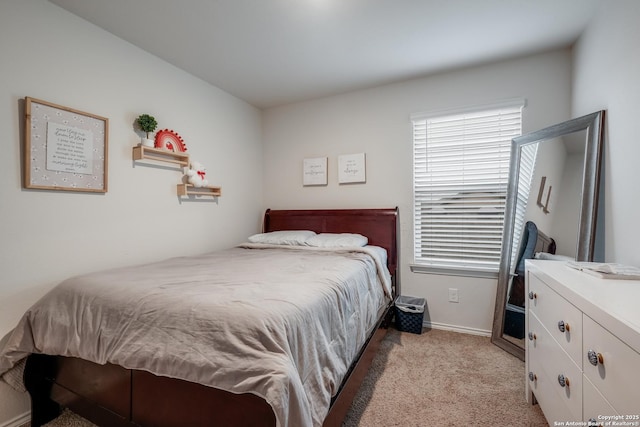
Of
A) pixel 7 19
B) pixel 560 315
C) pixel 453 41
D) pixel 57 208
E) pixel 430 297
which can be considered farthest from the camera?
pixel 430 297

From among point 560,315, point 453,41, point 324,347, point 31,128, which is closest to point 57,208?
point 31,128

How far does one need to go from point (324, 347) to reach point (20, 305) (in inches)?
67.8

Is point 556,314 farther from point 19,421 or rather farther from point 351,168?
point 19,421

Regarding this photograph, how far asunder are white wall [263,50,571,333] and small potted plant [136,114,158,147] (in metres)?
1.51

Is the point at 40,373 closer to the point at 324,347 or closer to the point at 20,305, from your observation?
the point at 20,305

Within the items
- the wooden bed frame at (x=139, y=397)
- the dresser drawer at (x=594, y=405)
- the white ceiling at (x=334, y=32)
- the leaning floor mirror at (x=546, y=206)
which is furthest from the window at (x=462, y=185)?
the dresser drawer at (x=594, y=405)

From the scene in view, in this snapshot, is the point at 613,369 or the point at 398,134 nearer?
the point at 613,369

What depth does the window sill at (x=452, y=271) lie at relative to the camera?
98.4 inches

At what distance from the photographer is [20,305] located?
5.11 feet

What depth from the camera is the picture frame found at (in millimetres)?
1585

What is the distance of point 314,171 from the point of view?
3.19 meters

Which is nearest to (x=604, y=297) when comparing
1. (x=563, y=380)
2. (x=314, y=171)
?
(x=563, y=380)

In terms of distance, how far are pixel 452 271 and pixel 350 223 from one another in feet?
3.50

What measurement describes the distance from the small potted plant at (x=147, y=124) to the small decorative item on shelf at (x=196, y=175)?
399 mm
